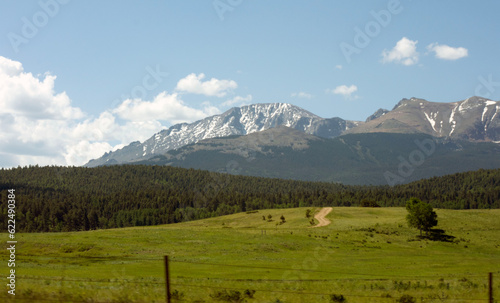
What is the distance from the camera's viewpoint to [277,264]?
57250mm

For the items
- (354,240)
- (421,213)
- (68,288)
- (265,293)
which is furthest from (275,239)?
(68,288)

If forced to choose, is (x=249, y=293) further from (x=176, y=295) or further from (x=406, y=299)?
(x=406, y=299)

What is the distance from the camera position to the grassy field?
32.2 m

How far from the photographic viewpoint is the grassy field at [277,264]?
32156 mm

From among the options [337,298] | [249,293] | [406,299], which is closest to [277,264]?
[337,298]

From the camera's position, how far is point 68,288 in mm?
30219

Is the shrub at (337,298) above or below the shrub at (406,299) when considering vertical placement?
above

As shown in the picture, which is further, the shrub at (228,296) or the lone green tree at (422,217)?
the lone green tree at (422,217)

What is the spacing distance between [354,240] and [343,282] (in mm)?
54067

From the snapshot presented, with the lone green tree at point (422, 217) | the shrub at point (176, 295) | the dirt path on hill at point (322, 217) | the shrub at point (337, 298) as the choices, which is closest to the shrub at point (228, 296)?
the shrub at point (176, 295)

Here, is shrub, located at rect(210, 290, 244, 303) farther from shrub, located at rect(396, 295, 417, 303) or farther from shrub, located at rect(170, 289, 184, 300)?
shrub, located at rect(396, 295, 417, 303)

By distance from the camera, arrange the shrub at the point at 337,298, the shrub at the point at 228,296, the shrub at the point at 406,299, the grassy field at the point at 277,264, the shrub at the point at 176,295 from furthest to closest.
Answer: the grassy field at the point at 277,264 → the shrub at the point at 337,298 → the shrub at the point at 406,299 → the shrub at the point at 228,296 → the shrub at the point at 176,295

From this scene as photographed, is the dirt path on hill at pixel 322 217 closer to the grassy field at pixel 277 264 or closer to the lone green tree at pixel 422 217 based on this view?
the grassy field at pixel 277 264

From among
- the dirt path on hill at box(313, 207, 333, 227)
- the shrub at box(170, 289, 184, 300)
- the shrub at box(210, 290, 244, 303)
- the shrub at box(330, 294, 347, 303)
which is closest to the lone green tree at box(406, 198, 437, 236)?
the dirt path on hill at box(313, 207, 333, 227)
